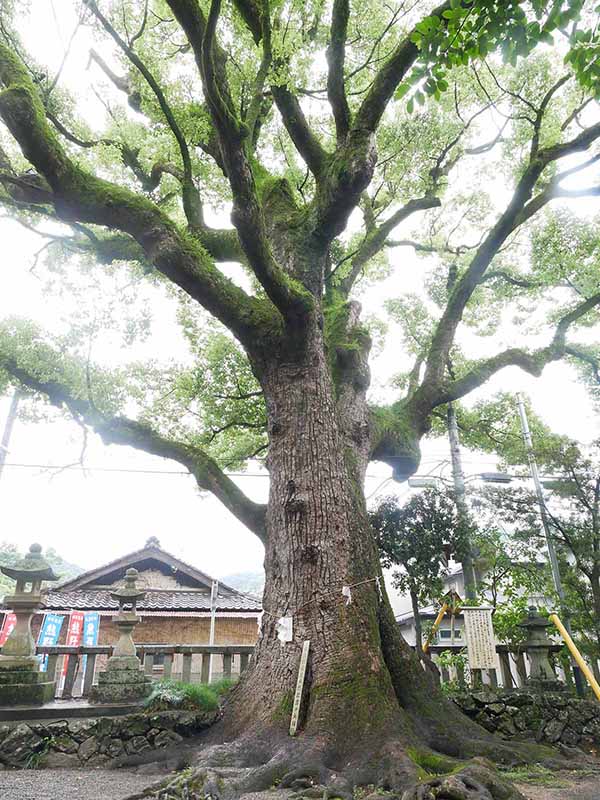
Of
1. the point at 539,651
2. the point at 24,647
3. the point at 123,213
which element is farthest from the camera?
the point at 539,651

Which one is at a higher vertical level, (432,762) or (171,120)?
(171,120)

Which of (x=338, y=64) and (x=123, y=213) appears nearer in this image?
(x=123, y=213)

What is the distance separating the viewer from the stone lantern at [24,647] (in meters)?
4.92

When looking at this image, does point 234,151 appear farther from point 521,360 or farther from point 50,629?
point 50,629

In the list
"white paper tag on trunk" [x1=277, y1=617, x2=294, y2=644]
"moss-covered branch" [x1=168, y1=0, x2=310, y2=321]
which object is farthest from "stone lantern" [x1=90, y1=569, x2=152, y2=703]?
"moss-covered branch" [x1=168, y1=0, x2=310, y2=321]

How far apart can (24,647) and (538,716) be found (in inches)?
213

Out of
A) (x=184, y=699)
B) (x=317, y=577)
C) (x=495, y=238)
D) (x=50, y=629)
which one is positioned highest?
(x=495, y=238)

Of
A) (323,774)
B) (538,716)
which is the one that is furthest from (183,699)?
(538,716)

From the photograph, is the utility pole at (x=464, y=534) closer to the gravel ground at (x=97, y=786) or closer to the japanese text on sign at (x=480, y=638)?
the japanese text on sign at (x=480, y=638)

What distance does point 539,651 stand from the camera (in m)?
5.98

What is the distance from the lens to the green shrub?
500 cm

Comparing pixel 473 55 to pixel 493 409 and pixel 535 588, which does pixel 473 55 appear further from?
pixel 493 409

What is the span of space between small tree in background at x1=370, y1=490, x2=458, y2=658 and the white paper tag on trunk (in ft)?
8.75

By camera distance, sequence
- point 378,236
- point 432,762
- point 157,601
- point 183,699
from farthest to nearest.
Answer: point 157,601, point 378,236, point 183,699, point 432,762
